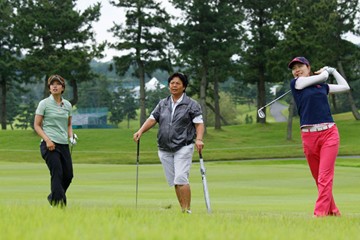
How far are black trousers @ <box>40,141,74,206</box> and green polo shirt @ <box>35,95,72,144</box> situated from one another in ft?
0.42

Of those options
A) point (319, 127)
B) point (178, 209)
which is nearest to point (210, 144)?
point (178, 209)

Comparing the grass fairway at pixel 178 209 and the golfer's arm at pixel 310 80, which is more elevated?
the golfer's arm at pixel 310 80

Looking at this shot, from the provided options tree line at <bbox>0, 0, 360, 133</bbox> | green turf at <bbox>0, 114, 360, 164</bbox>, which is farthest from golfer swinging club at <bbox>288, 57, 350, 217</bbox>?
tree line at <bbox>0, 0, 360, 133</bbox>

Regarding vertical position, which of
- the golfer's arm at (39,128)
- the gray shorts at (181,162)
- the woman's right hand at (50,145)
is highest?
the golfer's arm at (39,128)

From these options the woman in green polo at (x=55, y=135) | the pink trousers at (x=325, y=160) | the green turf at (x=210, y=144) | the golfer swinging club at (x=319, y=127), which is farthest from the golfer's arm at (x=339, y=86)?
the green turf at (x=210, y=144)

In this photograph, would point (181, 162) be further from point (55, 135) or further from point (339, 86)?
point (339, 86)

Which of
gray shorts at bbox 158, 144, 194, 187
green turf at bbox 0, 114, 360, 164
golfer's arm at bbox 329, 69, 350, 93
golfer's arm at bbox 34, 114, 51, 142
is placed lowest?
green turf at bbox 0, 114, 360, 164

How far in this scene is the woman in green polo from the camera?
11891 mm

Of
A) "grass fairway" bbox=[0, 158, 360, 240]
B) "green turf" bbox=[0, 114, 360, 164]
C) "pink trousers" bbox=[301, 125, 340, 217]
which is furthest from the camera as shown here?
"green turf" bbox=[0, 114, 360, 164]

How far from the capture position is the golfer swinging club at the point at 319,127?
1072 cm

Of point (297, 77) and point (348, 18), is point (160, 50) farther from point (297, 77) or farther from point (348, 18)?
point (297, 77)

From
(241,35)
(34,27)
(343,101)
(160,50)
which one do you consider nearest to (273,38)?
(241,35)

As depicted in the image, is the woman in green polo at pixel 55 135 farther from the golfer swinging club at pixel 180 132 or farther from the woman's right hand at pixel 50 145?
the golfer swinging club at pixel 180 132

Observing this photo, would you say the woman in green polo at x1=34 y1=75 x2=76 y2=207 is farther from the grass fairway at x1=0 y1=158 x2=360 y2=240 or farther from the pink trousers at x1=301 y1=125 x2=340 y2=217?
the pink trousers at x1=301 y1=125 x2=340 y2=217
